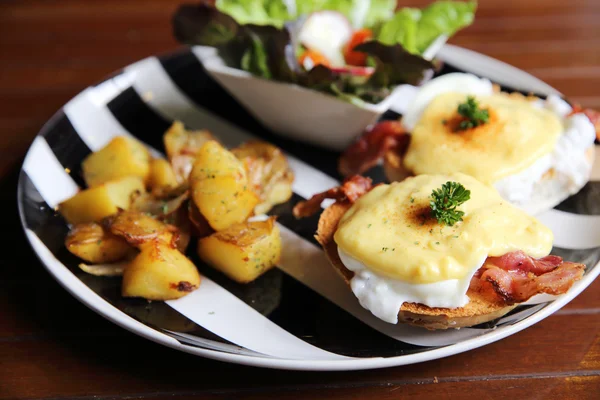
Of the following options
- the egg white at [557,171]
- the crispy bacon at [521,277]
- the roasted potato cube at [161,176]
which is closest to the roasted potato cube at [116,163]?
the roasted potato cube at [161,176]

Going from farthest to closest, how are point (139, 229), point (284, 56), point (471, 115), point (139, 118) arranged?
point (139, 118) → point (284, 56) → point (471, 115) → point (139, 229)

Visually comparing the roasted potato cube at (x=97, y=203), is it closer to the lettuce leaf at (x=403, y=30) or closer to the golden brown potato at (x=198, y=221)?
the golden brown potato at (x=198, y=221)

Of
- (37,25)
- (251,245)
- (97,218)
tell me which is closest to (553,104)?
(251,245)

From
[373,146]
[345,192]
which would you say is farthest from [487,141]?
[345,192]

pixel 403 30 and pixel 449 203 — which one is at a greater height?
pixel 403 30

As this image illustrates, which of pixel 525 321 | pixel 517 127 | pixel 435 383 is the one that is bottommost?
pixel 435 383

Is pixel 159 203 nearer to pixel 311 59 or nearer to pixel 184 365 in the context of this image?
pixel 184 365

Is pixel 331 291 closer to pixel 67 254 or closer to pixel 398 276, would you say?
pixel 398 276
